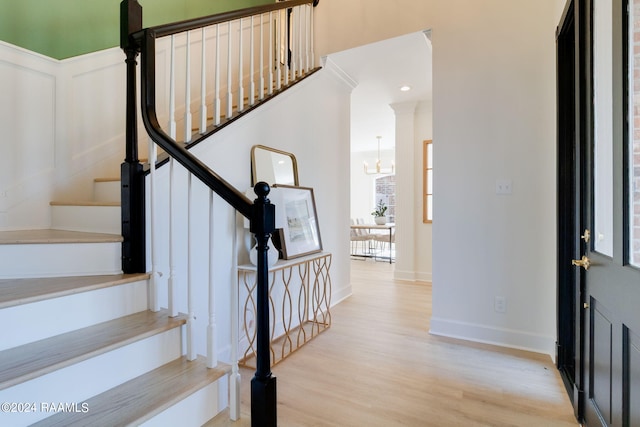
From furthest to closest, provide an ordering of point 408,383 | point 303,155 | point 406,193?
point 406,193 → point 303,155 → point 408,383

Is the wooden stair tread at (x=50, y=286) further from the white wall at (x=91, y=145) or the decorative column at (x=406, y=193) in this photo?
the decorative column at (x=406, y=193)

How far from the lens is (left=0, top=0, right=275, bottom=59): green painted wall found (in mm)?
2055

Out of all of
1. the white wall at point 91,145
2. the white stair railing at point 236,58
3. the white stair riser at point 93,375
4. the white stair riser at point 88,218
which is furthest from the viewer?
the white stair railing at point 236,58

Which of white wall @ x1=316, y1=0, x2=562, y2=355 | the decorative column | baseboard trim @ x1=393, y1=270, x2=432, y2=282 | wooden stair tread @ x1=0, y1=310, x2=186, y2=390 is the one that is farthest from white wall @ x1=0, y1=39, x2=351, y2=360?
baseboard trim @ x1=393, y1=270, x2=432, y2=282

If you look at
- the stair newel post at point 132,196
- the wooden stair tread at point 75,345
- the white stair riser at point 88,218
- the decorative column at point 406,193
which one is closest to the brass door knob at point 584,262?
the wooden stair tread at point 75,345

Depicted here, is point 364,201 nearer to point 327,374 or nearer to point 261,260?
point 327,374

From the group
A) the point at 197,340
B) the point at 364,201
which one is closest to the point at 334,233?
the point at 197,340

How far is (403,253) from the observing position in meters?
4.75

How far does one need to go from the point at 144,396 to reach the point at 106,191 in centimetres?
164

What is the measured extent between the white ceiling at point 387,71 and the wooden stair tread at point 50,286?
→ 9.19ft

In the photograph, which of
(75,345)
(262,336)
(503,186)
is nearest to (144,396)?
(75,345)

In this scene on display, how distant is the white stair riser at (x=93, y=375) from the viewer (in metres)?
0.97

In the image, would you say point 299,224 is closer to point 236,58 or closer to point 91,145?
point 91,145

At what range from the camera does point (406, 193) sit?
15.6ft
